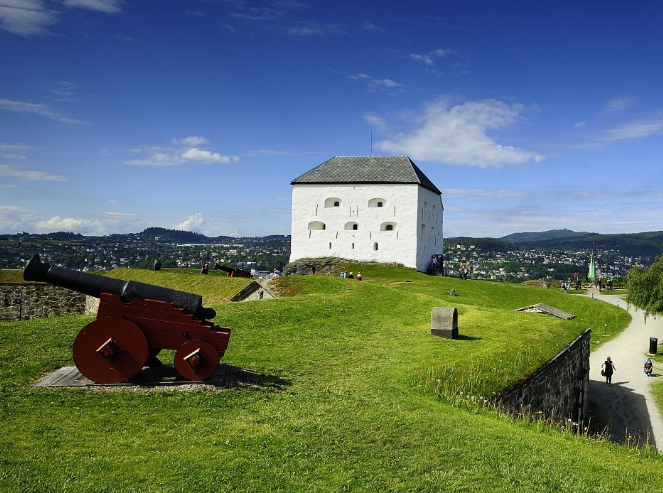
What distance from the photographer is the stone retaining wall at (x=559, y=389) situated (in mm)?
12609

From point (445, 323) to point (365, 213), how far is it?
26.8 meters

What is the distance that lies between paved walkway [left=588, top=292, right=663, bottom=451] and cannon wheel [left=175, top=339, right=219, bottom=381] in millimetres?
10206

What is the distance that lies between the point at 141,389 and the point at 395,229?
112ft

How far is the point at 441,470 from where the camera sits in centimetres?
655

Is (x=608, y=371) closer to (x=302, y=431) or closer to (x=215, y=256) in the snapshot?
(x=302, y=431)

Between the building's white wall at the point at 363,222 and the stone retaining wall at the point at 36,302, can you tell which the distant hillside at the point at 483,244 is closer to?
the building's white wall at the point at 363,222

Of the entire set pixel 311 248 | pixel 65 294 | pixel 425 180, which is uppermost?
pixel 425 180

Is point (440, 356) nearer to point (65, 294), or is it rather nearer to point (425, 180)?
point (65, 294)

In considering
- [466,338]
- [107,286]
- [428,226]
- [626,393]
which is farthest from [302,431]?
[428,226]

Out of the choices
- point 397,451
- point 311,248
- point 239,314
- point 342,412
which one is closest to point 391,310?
point 239,314

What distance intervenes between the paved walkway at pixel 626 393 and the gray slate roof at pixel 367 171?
18384 mm

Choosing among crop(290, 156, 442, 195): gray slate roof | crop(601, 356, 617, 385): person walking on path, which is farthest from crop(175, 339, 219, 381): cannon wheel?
crop(290, 156, 442, 195): gray slate roof

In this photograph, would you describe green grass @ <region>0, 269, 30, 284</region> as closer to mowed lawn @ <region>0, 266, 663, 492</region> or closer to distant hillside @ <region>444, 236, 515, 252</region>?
mowed lawn @ <region>0, 266, 663, 492</region>

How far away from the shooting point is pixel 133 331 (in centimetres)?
868
